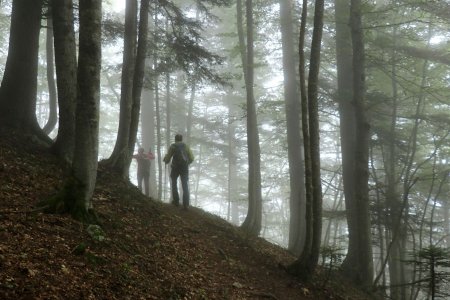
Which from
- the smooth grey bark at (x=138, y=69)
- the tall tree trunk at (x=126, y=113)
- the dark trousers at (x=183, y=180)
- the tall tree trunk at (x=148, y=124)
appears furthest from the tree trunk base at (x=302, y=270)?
the tall tree trunk at (x=148, y=124)

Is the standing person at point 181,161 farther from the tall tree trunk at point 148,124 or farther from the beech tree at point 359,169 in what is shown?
the tall tree trunk at point 148,124

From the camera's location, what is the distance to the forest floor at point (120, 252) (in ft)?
14.9

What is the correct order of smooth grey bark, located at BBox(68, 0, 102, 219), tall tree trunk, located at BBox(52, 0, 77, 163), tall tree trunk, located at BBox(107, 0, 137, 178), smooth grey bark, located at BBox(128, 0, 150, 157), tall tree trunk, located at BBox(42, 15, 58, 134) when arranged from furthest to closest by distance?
tall tree trunk, located at BBox(42, 15, 58, 134)
smooth grey bark, located at BBox(128, 0, 150, 157)
tall tree trunk, located at BBox(107, 0, 137, 178)
tall tree trunk, located at BBox(52, 0, 77, 163)
smooth grey bark, located at BBox(68, 0, 102, 219)

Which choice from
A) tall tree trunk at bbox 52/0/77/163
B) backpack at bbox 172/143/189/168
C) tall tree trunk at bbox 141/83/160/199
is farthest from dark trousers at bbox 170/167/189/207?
tall tree trunk at bbox 141/83/160/199

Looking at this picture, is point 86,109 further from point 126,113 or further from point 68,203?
point 126,113

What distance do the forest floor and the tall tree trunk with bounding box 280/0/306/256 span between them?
3438 millimetres

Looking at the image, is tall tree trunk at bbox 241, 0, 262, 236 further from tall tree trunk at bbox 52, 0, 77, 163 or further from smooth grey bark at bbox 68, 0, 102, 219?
smooth grey bark at bbox 68, 0, 102, 219

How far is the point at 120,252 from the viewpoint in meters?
5.96

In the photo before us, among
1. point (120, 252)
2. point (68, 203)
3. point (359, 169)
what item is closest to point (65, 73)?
point (68, 203)

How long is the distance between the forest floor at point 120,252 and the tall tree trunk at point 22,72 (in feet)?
1.82

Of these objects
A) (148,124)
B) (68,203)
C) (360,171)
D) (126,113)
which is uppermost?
(148,124)

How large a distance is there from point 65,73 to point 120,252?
4.56 metres

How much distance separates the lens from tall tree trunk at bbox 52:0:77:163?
28.0 feet

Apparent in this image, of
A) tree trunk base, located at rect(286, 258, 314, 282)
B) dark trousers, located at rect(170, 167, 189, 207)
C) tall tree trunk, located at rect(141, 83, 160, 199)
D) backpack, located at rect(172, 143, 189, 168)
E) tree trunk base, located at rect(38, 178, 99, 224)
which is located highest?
tall tree trunk, located at rect(141, 83, 160, 199)
